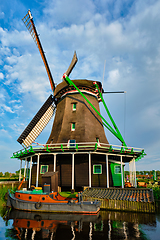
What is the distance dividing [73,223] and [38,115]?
1796 cm

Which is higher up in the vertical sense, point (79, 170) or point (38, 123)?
point (38, 123)

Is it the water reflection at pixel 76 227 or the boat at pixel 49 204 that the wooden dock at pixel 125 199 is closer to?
the boat at pixel 49 204

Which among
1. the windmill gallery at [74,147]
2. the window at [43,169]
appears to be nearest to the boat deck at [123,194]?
the windmill gallery at [74,147]

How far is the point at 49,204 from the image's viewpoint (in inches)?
495

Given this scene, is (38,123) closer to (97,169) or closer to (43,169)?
(43,169)

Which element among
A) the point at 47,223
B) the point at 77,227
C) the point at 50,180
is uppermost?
the point at 50,180

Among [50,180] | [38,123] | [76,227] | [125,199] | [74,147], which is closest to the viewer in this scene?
[76,227]

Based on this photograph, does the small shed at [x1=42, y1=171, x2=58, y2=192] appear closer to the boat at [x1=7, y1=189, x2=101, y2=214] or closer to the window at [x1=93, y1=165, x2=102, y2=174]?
the boat at [x1=7, y1=189, x2=101, y2=214]

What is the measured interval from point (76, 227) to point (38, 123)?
58.9ft

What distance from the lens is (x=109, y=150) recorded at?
18.4 m

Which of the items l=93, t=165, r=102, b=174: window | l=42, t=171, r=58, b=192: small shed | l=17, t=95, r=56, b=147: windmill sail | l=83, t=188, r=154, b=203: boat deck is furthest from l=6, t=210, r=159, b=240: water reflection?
l=17, t=95, r=56, b=147: windmill sail

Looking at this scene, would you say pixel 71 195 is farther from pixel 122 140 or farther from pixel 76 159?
pixel 122 140

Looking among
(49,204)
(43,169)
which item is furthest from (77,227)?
(43,169)

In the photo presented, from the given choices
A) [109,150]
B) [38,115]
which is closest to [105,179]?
[109,150]
